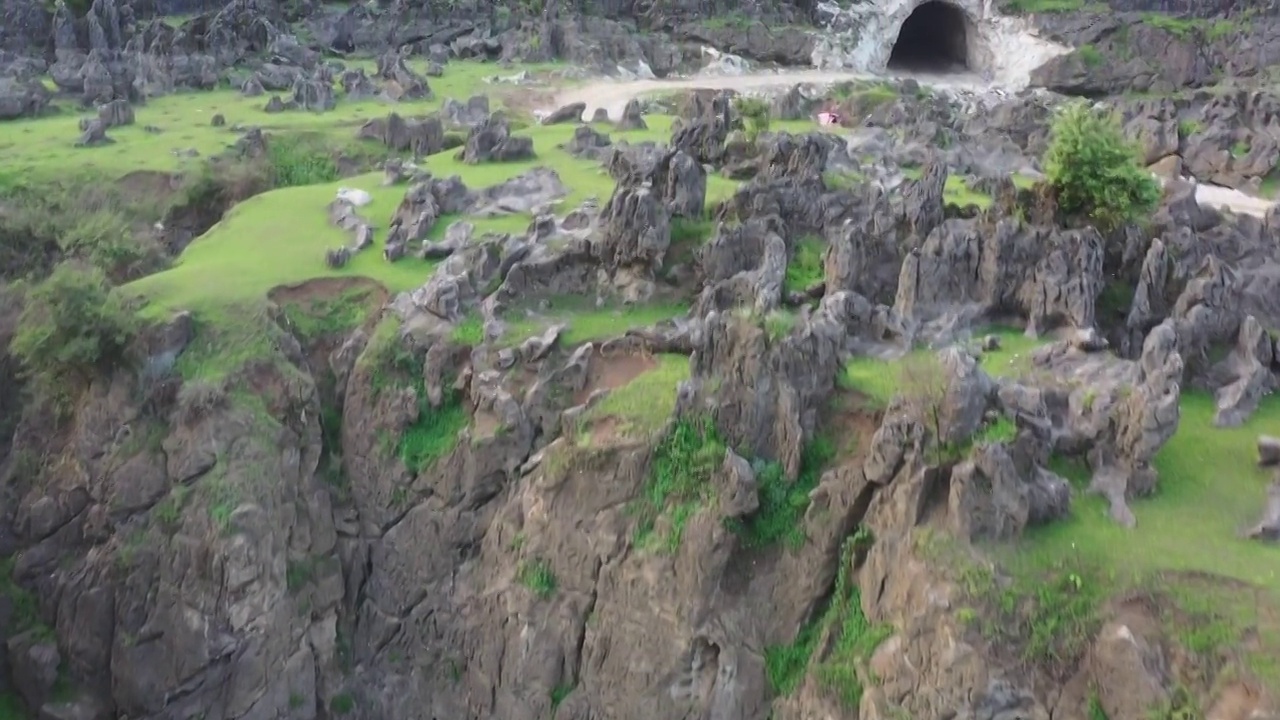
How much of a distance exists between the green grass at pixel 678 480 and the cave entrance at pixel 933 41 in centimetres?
4979

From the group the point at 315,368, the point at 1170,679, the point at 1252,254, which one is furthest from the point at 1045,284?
the point at 315,368

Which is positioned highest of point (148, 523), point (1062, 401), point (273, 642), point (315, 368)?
point (1062, 401)

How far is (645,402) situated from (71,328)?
10664 mm

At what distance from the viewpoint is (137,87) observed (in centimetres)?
4419

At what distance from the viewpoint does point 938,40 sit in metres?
70.4

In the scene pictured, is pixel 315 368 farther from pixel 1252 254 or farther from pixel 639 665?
pixel 1252 254

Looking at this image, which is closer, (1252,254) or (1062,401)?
(1062,401)

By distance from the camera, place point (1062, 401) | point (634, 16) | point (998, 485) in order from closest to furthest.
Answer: point (998, 485), point (1062, 401), point (634, 16)

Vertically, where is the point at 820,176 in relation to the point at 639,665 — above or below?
above

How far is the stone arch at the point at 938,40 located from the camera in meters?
63.0

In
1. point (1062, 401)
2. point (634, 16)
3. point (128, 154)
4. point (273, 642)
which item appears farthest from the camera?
point (634, 16)

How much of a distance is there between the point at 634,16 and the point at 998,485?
170 feet

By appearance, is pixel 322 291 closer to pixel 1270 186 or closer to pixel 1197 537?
pixel 1197 537

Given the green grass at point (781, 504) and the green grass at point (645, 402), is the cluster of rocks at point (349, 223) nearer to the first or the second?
the green grass at point (645, 402)
